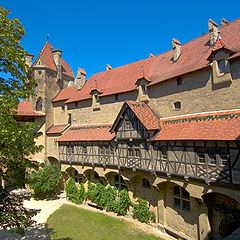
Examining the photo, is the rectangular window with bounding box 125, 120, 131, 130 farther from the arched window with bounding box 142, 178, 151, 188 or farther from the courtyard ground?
the courtyard ground

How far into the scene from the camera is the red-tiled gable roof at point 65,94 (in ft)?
109

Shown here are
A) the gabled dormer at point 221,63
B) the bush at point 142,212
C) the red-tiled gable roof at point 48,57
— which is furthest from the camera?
the red-tiled gable roof at point 48,57

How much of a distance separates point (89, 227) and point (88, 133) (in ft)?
32.3

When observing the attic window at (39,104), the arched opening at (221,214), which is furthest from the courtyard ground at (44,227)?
the attic window at (39,104)

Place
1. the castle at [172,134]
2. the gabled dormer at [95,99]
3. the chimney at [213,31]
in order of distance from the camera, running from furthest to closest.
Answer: the gabled dormer at [95,99] < the chimney at [213,31] < the castle at [172,134]

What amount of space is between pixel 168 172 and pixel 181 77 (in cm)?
709

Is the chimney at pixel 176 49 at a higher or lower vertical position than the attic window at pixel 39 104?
higher

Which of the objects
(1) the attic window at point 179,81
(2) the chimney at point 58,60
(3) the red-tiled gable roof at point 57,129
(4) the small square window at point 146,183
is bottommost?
(4) the small square window at point 146,183

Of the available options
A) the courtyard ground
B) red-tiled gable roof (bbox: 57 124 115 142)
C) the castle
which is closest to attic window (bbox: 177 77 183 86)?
the castle

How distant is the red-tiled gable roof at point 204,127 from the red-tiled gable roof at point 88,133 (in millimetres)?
6590

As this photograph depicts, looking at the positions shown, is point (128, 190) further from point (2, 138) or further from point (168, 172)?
point (2, 138)

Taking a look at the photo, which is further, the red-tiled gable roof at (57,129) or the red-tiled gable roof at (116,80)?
the red-tiled gable roof at (57,129)

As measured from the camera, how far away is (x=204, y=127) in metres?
16.4

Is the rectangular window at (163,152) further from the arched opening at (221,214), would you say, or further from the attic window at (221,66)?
the attic window at (221,66)
